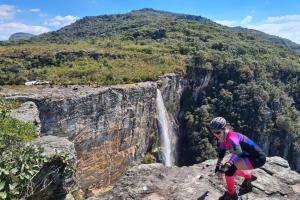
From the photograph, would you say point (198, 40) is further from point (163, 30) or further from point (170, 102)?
point (170, 102)

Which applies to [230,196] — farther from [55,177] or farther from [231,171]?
[55,177]

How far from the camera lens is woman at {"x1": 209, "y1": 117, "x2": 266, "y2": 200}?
28.9ft

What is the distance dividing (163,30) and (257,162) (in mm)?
73367

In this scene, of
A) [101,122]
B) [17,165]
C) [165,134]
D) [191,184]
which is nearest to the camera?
[17,165]

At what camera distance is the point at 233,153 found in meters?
8.91

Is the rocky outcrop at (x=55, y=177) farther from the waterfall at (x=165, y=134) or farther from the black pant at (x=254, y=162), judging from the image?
the waterfall at (x=165, y=134)

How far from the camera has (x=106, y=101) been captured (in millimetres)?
27547

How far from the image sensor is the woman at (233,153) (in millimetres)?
8797

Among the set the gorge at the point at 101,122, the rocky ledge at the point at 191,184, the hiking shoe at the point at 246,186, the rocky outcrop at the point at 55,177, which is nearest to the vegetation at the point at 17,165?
the rocky outcrop at the point at 55,177

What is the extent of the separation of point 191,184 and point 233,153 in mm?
1490

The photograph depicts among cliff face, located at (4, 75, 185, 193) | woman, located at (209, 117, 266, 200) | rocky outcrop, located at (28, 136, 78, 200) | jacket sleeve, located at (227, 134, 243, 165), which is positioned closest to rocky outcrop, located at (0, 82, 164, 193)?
cliff face, located at (4, 75, 185, 193)

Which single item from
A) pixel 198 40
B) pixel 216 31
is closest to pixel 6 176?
pixel 198 40

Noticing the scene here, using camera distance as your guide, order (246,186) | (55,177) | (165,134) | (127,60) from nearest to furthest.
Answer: (246,186), (55,177), (165,134), (127,60)

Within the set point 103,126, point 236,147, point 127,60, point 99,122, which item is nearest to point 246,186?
point 236,147
